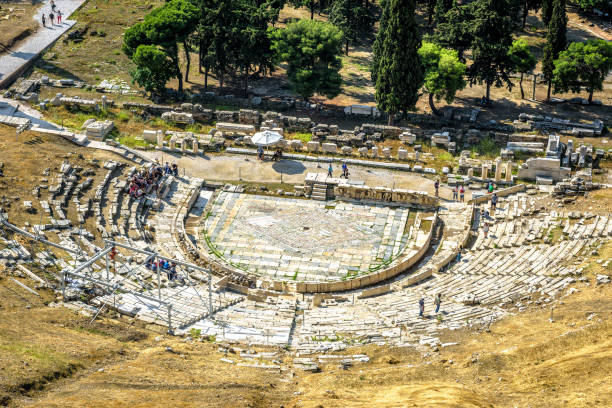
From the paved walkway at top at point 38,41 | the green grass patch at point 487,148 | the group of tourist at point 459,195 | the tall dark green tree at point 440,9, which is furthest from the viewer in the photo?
the tall dark green tree at point 440,9

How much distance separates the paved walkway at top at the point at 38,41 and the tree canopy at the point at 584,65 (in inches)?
2116

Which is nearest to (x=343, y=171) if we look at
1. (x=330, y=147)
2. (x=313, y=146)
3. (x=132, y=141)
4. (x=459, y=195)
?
(x=330, y=147)

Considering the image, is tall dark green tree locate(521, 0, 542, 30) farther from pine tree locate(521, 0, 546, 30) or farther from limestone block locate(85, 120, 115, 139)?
limestone block locate(85, 120, 115, 139)

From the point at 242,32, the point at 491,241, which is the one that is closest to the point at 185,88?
the point at 242,32

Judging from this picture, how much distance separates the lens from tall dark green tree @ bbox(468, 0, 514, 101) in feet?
296

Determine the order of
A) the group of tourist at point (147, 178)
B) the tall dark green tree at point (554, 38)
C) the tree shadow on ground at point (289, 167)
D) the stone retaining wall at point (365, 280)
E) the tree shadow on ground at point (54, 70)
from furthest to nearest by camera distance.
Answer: the tree shadow on ground at point (54, 70), the tall dark green tree at point (554, 38), the tree shadow on ground at point (289, 167), the group of tourist at point (147, 178), the stone retaining wall at point (365, 280)

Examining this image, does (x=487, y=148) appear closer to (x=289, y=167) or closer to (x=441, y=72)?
(x=441, y=72)

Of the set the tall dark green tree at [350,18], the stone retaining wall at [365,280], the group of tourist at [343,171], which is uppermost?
the tall dark green tree at [350,18]

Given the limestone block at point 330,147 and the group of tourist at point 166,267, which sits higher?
the limestone block at point 330,147

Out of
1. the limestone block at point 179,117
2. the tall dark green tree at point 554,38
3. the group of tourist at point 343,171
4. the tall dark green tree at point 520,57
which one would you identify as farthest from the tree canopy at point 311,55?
the tall dark green tree at point 554,38

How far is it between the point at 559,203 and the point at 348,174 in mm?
17217

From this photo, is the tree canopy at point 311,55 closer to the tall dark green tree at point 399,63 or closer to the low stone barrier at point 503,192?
the tall dark green tree at point 399,63

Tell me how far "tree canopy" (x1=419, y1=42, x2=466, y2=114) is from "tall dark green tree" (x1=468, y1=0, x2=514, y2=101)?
2.95 metres

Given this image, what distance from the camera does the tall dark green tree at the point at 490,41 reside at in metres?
90.3
